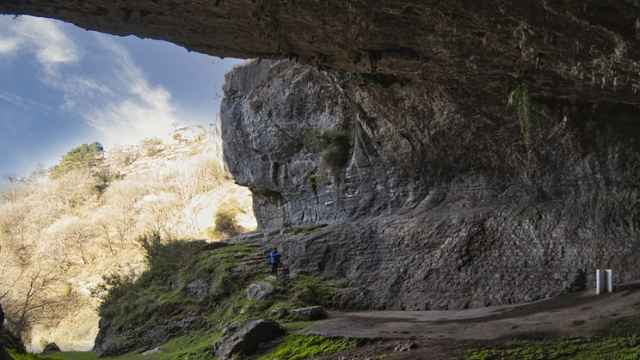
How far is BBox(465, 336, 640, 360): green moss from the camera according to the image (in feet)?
21.5

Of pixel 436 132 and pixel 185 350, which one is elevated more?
pixel 436 132

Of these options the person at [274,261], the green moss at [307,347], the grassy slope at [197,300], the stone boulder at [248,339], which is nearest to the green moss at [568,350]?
the green moss at [307,347]

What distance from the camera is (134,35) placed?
29.7 ft

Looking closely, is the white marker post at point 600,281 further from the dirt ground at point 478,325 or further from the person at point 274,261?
the person at point 274,261

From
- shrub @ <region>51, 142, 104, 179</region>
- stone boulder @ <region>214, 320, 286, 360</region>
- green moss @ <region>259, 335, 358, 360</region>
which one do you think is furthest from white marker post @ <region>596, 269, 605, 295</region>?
shrub @ <region>51, 142, 104, 179</region>

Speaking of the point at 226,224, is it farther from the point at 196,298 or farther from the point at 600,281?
the point at 600,281

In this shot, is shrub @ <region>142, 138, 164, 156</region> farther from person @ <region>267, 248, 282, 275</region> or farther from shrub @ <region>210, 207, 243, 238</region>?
person @ <region>267, 248, 282, 275</region>

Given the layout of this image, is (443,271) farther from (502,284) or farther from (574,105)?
(574,105)

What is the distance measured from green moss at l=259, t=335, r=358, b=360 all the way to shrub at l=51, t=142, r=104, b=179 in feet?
177

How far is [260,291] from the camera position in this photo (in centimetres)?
1593

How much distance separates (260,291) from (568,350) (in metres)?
10.1

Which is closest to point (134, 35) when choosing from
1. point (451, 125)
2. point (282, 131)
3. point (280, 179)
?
point (451, 125)

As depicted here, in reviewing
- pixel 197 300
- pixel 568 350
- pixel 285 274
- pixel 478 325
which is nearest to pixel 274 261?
pixel 285 274

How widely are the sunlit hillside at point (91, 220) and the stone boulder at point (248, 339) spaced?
24739mm
